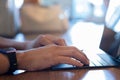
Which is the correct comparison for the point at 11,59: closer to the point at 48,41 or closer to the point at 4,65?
the point at 4,65

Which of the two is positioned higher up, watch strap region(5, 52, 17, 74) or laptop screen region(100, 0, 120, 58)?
laptop screen region(100, 0, 120, 58)

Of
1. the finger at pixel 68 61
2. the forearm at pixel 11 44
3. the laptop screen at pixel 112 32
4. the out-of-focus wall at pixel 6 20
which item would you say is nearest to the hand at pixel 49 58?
the finger at pixel 68 61

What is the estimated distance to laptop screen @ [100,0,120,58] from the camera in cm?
78

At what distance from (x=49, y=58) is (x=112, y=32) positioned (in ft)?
0.83

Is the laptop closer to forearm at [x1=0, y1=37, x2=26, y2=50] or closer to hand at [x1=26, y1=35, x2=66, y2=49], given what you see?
hand at [x1=26, y1=35, x2=66, y2=49]

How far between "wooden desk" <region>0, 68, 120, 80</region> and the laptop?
32mm

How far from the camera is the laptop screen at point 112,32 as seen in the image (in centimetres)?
78

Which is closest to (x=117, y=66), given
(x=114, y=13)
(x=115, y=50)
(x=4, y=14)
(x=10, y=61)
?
(x=115, y=50)

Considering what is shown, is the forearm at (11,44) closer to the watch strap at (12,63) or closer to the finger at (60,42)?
the finger at (60,42)

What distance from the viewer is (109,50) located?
31.9 inches

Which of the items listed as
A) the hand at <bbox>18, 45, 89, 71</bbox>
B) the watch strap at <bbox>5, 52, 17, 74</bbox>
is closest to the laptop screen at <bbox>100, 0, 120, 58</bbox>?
the hand at <bbox>18, 45, 89, 71</bbox>

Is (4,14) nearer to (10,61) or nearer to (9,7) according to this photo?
(9,7)

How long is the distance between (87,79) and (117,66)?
0.15m

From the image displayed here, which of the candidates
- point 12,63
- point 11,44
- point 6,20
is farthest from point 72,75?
point 6,20
